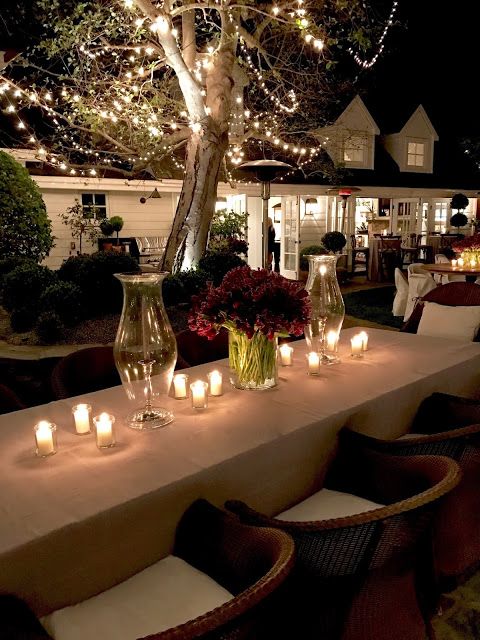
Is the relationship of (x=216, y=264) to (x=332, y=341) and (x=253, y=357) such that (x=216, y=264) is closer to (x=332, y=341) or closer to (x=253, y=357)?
(x=332, y=341)

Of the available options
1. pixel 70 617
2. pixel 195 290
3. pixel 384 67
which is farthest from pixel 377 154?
pixel 70 617

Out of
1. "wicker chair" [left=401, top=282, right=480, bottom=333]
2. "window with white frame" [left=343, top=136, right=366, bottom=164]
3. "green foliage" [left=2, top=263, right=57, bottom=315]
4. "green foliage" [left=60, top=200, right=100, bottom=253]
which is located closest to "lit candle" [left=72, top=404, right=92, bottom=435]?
"wicker chair" [left=401, top=282, right=480, bottom=333]

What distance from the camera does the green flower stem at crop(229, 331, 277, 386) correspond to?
95.4 inches

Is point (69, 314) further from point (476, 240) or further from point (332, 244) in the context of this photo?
point (332, 244)

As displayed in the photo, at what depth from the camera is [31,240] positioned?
7543 millimetres

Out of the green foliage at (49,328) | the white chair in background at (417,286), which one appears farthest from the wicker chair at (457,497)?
the white chair in background at (417,286)

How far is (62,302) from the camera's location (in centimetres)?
610

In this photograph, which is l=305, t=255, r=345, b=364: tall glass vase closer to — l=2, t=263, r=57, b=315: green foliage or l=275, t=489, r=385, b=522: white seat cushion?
l=275, t=489, r=385, b=522: white seat cushion

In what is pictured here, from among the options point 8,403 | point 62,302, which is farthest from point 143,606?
point 62,302

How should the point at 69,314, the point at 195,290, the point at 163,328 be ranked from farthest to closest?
the point at 195,290 → the point at 69,314 → the point at 163,328

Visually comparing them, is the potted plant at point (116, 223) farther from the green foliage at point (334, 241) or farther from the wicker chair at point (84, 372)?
the wicker chair at point (84, 372)

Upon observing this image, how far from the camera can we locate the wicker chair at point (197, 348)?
3506 millimetres

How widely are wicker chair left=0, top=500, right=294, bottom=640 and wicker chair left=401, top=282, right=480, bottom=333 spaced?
3280 millimetres

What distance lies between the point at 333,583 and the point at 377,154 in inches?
676
